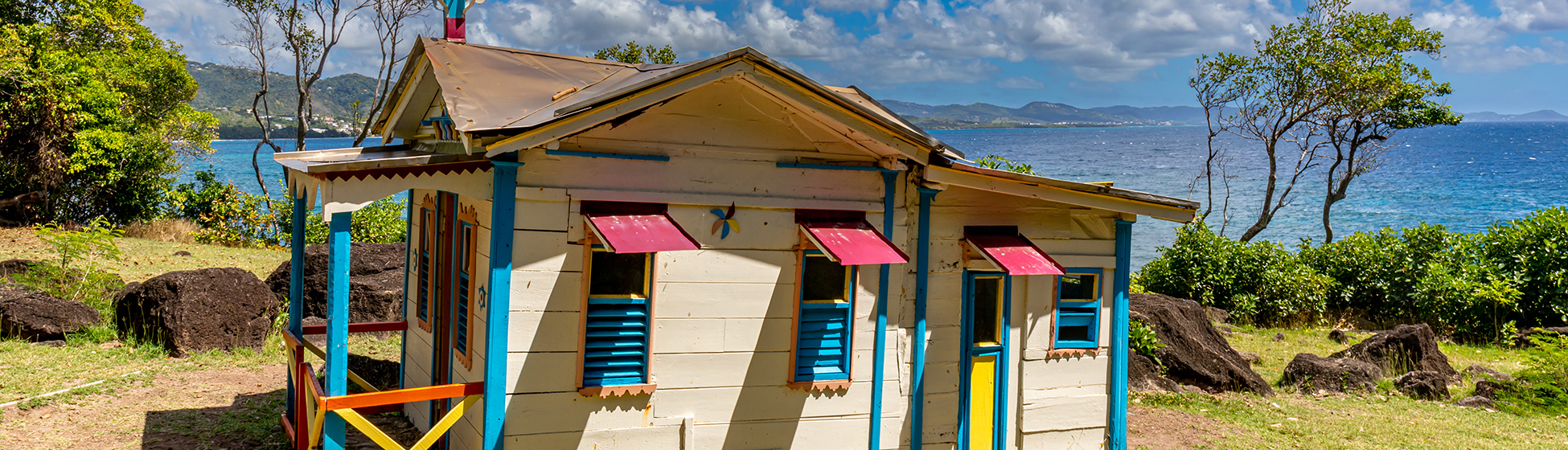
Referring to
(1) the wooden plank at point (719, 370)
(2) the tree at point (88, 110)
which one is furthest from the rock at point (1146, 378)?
(2) the tree at point (88, 110)

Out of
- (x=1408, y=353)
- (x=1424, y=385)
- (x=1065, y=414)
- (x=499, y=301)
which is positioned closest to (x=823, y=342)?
(x=499, y=301)

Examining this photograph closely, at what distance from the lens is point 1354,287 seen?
62.3 ft

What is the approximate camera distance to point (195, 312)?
1175cm

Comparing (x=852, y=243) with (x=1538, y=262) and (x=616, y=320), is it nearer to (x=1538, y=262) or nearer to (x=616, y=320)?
(x=616, y=320)

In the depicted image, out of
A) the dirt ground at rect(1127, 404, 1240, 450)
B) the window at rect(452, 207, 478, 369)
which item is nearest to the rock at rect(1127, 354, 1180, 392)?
the dirt ground at rect(1127, 404, 1240, 450)

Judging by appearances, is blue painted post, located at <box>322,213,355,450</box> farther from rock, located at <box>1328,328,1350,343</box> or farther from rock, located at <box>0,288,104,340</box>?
rock, located at <box>1328,328,1350,343</box>

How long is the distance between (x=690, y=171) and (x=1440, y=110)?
927 inches

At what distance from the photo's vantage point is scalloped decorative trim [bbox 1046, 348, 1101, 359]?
860 cm

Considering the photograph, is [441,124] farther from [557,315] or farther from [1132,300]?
[1132,300]

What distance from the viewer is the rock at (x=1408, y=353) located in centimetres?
1388

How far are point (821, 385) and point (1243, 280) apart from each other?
14161mm

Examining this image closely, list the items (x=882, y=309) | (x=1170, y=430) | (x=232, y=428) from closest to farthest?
(x=882, y=309)
(x=232, y=428)
(x=1170, y=430)

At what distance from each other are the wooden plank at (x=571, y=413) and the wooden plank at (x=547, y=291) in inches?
25.2

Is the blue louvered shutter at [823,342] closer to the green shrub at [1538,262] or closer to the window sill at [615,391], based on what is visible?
the window sill at [615,391]
